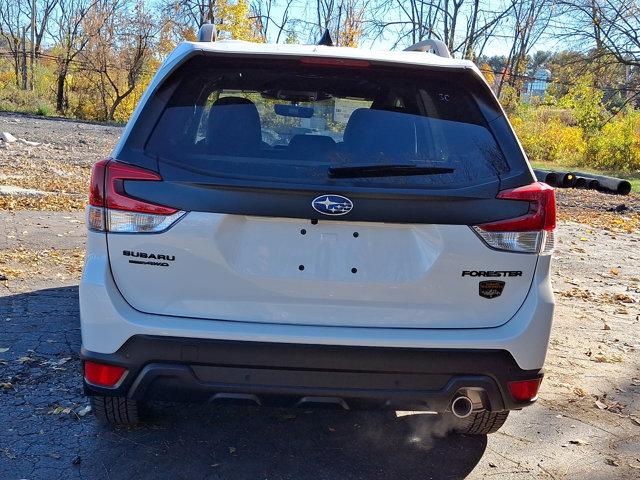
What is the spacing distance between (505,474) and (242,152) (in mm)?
1975

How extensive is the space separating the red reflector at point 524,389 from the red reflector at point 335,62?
1.48 m

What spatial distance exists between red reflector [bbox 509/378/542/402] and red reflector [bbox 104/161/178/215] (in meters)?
1.59

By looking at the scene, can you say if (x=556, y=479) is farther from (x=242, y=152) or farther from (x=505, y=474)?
(x=242, y=152)

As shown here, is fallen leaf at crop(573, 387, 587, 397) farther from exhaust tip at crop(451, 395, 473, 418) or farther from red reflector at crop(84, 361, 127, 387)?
red reflector at crop(84, 361, 127, 387)

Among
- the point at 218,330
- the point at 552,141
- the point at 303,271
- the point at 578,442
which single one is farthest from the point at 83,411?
the point at 552,141

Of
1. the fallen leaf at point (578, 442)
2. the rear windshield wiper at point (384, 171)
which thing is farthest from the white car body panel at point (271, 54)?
the fallen leaf at point (578, 442)

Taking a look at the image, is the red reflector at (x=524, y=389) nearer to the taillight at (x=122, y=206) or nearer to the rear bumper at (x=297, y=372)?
the rear bumper at (x=297, y=372)

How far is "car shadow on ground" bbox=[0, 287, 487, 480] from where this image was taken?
3066 mm

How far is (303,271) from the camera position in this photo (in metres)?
2.62

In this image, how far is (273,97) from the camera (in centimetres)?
299

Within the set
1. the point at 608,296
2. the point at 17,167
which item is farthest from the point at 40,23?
the point at 608,296

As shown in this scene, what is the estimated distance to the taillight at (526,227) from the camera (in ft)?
8.80

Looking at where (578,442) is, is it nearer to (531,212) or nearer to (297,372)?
(531,212)

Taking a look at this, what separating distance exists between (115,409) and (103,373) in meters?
0.54
